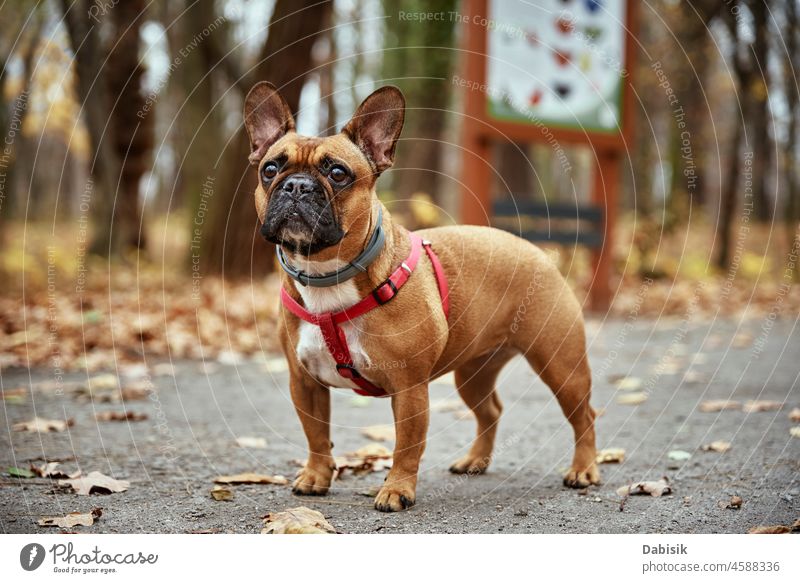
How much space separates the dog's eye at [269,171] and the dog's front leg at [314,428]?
1046 mm

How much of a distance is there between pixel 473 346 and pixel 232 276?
7751 millimetres

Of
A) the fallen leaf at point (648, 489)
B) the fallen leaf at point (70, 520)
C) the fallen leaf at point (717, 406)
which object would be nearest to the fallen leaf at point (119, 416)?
the fallen leaf at point (70, 520)

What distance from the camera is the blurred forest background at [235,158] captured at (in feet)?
30.5

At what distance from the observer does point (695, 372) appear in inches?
308

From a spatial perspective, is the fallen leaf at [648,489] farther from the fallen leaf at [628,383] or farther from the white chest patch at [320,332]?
the fallen leaf at [628,383]

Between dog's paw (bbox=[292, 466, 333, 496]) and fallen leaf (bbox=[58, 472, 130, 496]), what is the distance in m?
0.92

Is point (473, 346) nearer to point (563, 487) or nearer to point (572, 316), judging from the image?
point (572, 316)

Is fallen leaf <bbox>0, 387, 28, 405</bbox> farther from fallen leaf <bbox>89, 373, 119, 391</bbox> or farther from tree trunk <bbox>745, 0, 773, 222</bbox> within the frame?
tree trunk <bbox>745, 0, 773, 222</bbox>

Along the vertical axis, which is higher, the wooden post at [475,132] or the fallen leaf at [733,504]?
the wooden post at [475,132]

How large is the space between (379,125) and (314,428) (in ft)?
5.28

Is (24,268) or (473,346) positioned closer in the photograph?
(473,346)

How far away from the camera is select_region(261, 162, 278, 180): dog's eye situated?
372 cm

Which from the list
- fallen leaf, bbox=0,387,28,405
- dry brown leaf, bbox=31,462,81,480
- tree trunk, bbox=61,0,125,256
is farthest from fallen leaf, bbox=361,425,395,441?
tree trunk, bbox=61,0,125,256
